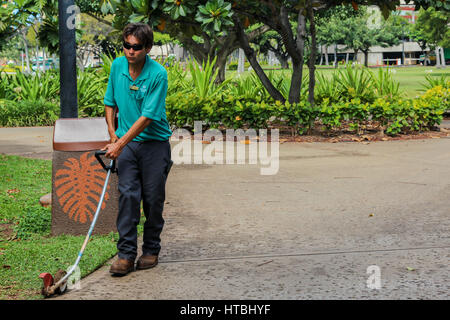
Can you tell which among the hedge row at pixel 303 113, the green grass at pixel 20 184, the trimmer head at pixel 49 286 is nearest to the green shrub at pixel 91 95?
the hedge row at pixel 303 113

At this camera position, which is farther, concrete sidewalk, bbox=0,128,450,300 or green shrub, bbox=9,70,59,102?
green shrub, bbox=9,70,59,102

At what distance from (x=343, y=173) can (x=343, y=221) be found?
8.32ft

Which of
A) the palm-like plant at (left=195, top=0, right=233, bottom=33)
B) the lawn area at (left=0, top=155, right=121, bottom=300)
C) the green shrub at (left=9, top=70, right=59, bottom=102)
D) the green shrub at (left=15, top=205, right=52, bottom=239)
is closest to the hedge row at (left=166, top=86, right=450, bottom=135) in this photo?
the palm-like plant at (left=195, top=0, right=233, bottom=33)

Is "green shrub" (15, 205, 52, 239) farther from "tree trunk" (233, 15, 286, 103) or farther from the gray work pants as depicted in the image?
"tree trunk" (233, 15, 286, 103)

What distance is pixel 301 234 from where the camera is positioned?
558 cm

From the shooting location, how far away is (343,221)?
6023mm

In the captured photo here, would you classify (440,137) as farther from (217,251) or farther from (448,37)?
(448,37)

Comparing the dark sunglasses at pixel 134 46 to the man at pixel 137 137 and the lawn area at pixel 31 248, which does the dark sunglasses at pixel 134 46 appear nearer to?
the man at pixel 137 137

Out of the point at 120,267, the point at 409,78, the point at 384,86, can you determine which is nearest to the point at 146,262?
the point at 120,267

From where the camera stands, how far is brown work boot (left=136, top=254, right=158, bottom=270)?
15.2 ft

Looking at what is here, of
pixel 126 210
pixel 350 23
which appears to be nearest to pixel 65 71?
pixel 126 210

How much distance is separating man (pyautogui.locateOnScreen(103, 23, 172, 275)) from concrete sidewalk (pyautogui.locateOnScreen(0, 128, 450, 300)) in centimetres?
27

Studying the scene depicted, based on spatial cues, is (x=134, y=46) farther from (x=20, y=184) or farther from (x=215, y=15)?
(x=215, y=15)

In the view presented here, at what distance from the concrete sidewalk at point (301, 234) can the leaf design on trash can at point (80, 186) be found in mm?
689
